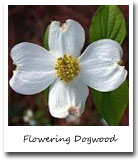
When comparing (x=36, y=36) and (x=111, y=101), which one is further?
(x=36, y=36)

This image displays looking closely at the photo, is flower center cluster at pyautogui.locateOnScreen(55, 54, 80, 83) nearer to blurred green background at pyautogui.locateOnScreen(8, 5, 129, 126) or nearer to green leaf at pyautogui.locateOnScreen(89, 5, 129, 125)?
green leaf at pyautogui.locateOnScreen(89, 5, 129, 125)

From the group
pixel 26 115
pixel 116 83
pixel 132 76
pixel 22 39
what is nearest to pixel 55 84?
pixel 116 83

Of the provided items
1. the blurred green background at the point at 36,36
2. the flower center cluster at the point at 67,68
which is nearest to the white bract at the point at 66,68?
the flower center cluster at the point at 67,68

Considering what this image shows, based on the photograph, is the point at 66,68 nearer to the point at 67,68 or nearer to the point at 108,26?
the point at 67,68

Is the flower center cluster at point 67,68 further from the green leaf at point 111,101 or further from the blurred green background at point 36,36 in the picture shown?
the blurred green background at point 36,36

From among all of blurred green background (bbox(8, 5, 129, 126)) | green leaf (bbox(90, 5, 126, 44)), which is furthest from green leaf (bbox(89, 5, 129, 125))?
blurred green background (bbox(8, 5, 129, 126))

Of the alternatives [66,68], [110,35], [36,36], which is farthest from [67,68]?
[36,36]
